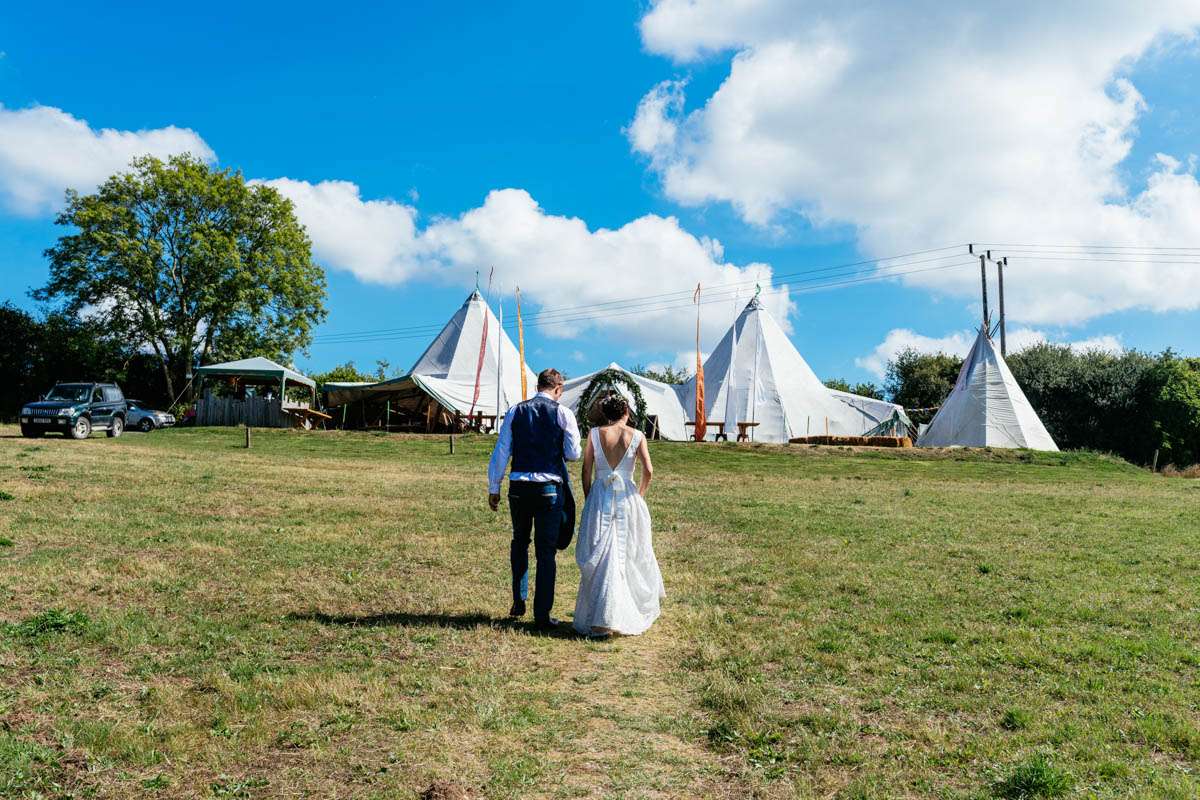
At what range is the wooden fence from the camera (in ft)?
121

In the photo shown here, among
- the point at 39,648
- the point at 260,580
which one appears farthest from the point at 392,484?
the point at 39,648

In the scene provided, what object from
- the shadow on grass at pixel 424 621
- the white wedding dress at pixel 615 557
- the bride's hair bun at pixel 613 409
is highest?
the bride's hair bun at pixel 613 409

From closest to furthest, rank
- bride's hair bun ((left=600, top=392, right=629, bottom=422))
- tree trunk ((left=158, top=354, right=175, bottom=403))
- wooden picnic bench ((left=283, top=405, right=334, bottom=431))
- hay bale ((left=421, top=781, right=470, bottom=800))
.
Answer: hay bale ((left=421, top=781, right=470, bottom=800)), bride's hair bun ((left=600, top=392, right=629, bottom=422)), wooden picnic bench ((left=283, top=405, right=334, bottom=431)), tree trunk ((left=158, top=354, right=175, bottom=403))

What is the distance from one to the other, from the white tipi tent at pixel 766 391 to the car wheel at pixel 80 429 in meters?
25.9

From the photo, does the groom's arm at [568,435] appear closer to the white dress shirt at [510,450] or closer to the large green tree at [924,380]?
the white dress shirt at [510,450]

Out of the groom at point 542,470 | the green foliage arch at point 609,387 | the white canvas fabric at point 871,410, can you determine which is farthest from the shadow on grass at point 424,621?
the white canvas fabric at point 871,410

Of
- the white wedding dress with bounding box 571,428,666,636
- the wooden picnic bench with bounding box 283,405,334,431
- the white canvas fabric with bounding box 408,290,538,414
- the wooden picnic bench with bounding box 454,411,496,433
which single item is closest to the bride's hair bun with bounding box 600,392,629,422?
the white wedding dress with bounding box 571,428,666,636

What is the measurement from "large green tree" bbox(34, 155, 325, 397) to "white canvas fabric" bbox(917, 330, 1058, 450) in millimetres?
33692

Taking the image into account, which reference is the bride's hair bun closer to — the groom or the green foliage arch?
the groom

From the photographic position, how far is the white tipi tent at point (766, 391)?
127 feet

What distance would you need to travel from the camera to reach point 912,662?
5461mm

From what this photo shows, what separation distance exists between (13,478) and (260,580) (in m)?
9.48

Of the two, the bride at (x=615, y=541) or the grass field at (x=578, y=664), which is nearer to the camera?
the grass field at (x=578, y=664)

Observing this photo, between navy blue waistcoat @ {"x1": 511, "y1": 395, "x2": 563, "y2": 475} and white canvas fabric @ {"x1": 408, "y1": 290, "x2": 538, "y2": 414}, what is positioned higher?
white canvas fabric @ {"x1": 408, "y1": 290, "x2": 538, "y2": 414}
